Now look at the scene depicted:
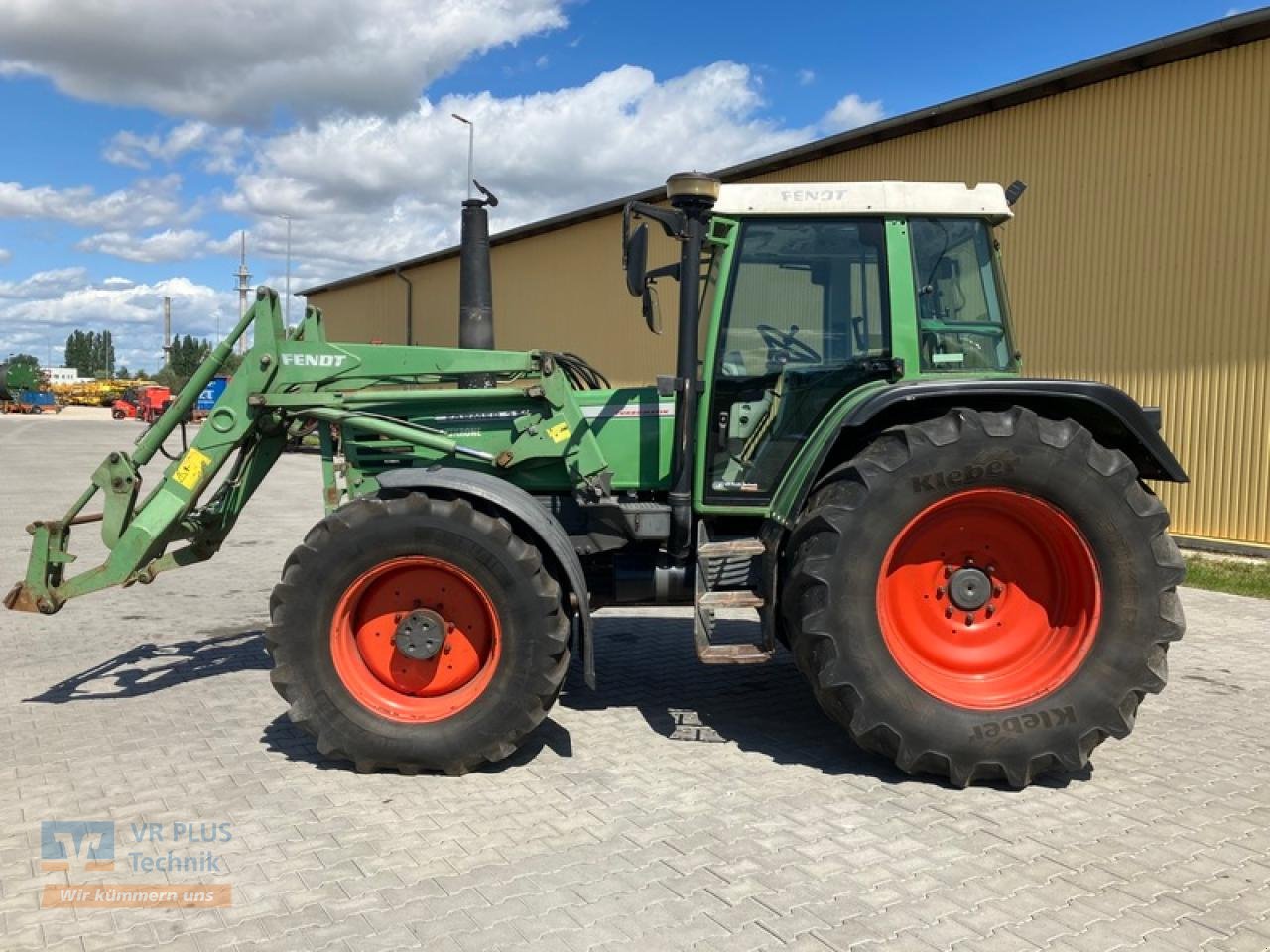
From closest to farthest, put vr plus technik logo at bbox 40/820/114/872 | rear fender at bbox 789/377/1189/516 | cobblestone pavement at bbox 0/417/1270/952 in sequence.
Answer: cobblestone pavement at bbox 0/417/1270/952, vr plus technik logo at bbox 40/820/114/872, rear fender at bbox 789/377/1189/516

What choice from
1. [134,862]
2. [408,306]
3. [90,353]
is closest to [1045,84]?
[134,862]

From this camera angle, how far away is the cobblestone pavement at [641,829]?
3.04 m

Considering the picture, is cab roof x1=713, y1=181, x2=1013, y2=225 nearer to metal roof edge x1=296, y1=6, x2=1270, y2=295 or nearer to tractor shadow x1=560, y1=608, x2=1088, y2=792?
tractor shadow x1=560, y1=608, x2=1088, y2=792

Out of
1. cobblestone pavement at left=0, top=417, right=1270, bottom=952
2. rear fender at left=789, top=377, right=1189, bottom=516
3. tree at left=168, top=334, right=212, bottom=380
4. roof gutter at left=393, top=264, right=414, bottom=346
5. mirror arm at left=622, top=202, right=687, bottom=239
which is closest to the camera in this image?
cobblestone pavement at left=0, top=417, right=1270, bottom=952

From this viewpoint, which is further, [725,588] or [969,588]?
[725,588]

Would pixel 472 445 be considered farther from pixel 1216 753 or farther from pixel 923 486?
pixel 1216 753

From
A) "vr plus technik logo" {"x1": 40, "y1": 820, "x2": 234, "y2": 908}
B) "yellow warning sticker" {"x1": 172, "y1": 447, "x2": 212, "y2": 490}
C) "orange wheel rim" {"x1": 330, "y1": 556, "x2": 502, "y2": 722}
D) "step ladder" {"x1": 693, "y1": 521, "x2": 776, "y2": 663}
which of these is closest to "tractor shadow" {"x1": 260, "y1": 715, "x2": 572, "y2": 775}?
"orange wheel rim" {"x1": 330, "y1": 556, "x2": 502, "y2": 722}

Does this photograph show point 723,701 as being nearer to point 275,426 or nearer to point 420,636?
point 420,636

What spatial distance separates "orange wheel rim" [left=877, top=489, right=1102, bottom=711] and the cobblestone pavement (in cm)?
51

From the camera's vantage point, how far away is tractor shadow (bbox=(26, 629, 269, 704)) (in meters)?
5.46

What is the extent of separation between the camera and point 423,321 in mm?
27969

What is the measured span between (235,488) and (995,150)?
10158mm

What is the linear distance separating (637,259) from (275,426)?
221 centimetres

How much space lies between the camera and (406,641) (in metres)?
4.38
